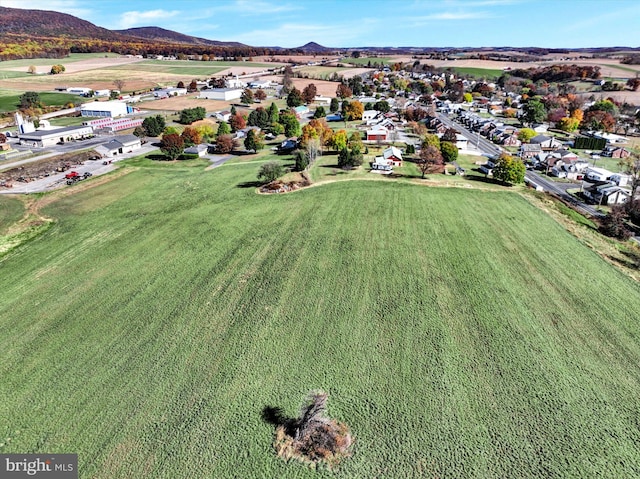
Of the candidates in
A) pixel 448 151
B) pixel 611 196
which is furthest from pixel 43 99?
pixel 611 196

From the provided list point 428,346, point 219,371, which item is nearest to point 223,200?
point 219,371

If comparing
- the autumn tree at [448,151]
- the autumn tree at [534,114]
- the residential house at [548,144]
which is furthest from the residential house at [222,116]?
the autumn tree at [534,114]

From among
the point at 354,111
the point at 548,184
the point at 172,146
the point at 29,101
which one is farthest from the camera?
the point at 29,101

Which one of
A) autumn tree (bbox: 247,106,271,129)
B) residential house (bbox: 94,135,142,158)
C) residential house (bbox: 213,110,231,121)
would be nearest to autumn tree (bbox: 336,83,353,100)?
residential house (bbox: 213,110,231,121)

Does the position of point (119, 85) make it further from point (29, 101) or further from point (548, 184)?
point (548, 184)

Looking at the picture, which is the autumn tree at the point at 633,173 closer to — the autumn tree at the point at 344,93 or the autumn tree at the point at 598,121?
the autumn tree at the point at 598,121

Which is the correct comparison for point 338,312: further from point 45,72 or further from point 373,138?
point 45,72

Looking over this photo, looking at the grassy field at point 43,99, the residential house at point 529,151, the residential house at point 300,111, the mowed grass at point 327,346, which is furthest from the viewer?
the residential house at point 300,111
